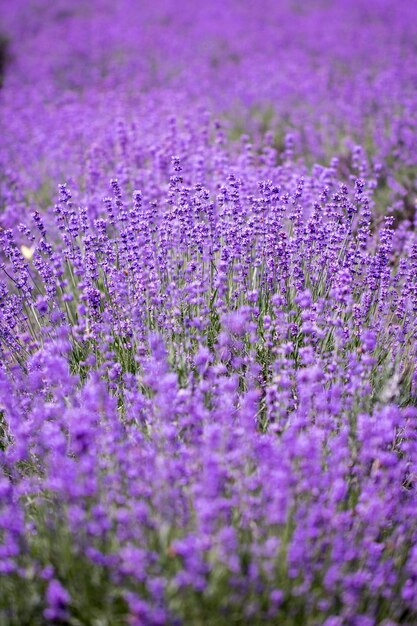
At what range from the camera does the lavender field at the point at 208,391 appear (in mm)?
1850

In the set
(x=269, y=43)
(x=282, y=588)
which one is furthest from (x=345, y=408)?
(x=269, y=43)

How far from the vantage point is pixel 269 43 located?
1141 centimetres

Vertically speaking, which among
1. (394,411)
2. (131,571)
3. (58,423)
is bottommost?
(58,423)

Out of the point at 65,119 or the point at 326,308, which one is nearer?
the point at 326,308

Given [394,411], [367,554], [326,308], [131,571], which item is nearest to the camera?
[131,571]

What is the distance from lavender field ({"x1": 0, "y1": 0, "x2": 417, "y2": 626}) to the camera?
6.07 ft

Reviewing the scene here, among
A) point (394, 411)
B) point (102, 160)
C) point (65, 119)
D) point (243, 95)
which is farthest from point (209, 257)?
point (243, 95)

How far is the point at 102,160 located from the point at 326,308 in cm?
266

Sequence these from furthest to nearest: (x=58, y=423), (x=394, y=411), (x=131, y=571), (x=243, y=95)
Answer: (x=243, y=95) → (x=58, y=423) → (x=394, y=411) → (x=131, y=571)

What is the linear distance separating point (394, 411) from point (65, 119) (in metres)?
6.59

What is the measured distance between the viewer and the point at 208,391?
2602 millimetres

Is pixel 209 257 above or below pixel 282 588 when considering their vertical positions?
above

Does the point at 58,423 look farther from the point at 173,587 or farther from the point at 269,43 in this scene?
the point at 269,43

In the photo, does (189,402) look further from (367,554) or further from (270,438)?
(367,554)
